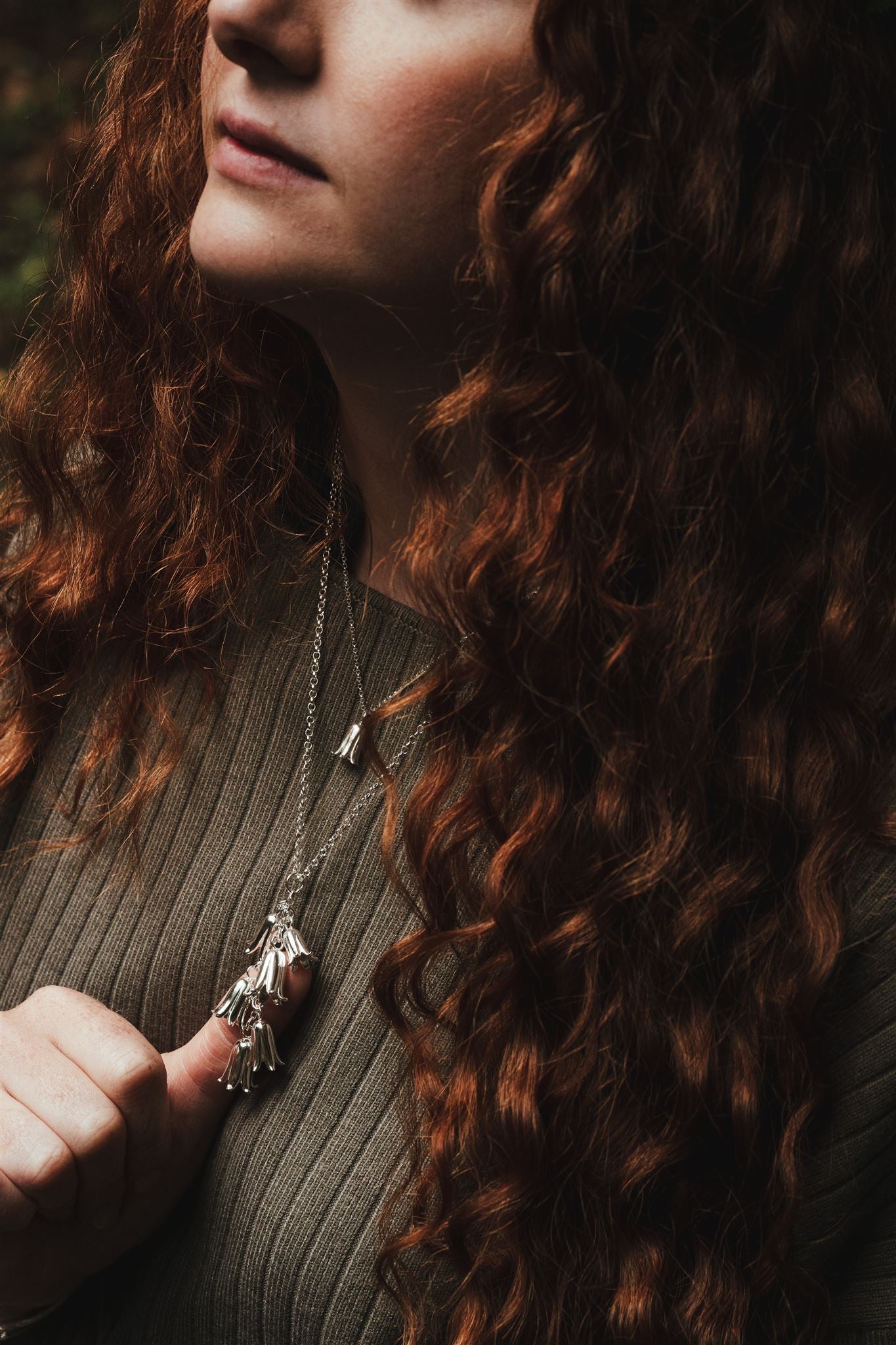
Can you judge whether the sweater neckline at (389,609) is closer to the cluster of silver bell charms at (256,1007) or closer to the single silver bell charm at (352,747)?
the single silver bell charm at (352,747)

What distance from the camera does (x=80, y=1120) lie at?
99 cm

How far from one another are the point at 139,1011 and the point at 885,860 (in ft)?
2.12

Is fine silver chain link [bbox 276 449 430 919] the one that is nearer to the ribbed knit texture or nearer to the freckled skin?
the ribbed knit texture

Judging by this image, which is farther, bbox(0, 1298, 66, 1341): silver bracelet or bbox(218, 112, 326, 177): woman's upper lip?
bbox(0, 1298, 66, 1341): silver bracelet

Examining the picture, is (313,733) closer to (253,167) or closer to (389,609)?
(389,609)

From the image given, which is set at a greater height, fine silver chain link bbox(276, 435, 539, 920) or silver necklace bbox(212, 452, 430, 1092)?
fine silver chain link bbox(276, 435, 539, 920)

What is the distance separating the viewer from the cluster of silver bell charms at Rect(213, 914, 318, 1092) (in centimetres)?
108

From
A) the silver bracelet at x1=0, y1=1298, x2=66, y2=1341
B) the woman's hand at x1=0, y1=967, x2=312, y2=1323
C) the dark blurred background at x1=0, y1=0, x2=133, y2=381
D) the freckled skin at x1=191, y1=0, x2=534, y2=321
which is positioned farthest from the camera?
the dark blurred background at x1=0, y1=0, x2=133, y2=381

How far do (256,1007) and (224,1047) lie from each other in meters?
0.04

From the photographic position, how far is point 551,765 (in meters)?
1.00

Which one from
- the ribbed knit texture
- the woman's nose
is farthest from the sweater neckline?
the woman's nose

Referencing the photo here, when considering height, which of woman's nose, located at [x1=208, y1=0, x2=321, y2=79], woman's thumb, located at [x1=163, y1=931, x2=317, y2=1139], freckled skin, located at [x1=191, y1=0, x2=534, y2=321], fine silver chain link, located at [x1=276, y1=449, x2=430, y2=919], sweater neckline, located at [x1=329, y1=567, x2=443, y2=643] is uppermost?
woman's nose, located at [x1=208, y1=0, x2=321, y2=79]

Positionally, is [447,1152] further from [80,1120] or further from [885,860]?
[885,860]

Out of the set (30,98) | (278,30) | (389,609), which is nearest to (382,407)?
(389,609)
